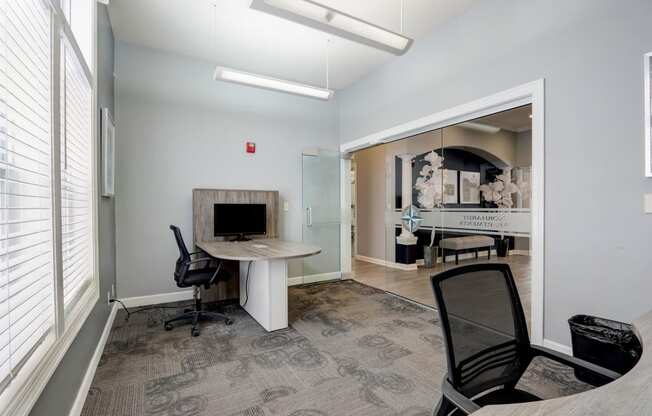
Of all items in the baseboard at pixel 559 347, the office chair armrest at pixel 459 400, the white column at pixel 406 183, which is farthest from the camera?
the white column at pixel 406 183

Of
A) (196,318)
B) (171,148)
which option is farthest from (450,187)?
(171,148)

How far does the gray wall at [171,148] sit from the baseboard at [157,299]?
7 cm

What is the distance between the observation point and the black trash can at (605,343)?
6.19ft

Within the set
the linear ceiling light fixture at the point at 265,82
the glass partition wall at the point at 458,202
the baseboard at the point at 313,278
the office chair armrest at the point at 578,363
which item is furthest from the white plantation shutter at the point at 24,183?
the baseboard at the point at 313,278

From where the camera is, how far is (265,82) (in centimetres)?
312

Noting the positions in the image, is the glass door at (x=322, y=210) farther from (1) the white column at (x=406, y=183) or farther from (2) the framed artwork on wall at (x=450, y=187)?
(2) the framed artwork on wall at (x=450, y=187)

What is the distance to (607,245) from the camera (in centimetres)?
217

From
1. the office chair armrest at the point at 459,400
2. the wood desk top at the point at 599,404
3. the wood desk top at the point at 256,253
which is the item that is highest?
A: the wood desk top at the point at 256,253

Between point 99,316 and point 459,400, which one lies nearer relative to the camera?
point 459,400

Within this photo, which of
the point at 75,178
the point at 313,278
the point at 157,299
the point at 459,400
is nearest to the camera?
the point at 459,400

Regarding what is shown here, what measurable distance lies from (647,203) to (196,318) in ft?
12.1

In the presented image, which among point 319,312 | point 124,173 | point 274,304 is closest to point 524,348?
point 274,304

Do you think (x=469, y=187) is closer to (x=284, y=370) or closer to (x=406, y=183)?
(x=406, y=183)

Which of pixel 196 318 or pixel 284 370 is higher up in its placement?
pixel 196 318
